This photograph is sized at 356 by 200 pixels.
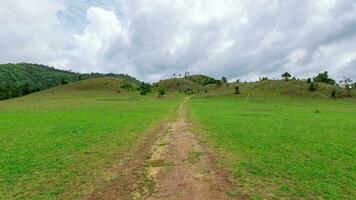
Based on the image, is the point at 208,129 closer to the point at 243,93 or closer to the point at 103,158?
the point at 103,158

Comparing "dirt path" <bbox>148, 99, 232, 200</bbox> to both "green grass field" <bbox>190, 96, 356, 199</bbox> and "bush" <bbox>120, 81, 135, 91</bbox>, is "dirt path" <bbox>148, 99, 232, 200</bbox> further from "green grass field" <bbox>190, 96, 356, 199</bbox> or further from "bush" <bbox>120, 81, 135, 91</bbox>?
"bush" <bbox>120, 81, 135, 91</bbox>

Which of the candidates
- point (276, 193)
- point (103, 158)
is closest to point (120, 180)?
point (103, 158)

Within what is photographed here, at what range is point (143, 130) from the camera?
3284cm

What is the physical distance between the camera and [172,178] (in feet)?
49.5

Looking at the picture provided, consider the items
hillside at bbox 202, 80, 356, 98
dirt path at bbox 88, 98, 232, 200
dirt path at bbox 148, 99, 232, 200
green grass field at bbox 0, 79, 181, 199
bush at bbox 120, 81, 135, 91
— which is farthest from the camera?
bush at bbox 120, 81, 135, 91

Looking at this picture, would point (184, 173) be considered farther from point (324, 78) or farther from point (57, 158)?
point (324, 78)

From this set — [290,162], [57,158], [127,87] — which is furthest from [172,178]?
[127,87]

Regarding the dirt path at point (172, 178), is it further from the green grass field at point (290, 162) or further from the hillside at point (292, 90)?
the hillside at point (292, 90)

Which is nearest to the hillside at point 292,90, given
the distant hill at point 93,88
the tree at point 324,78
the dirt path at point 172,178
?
the tree at point 324,78

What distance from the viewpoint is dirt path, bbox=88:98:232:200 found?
13.1 meters

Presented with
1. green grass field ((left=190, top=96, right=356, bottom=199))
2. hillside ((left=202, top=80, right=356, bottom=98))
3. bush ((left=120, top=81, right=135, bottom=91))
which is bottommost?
green grass field ((left=190, top=96, right=356, bottom=199))

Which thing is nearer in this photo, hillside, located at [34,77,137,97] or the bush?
hillside, located at [34,77,137,97]

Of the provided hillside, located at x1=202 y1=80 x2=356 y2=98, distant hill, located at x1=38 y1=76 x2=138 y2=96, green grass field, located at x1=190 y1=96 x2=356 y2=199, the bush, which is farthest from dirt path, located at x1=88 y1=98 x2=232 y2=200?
the bush

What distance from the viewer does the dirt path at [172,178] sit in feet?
42.9
